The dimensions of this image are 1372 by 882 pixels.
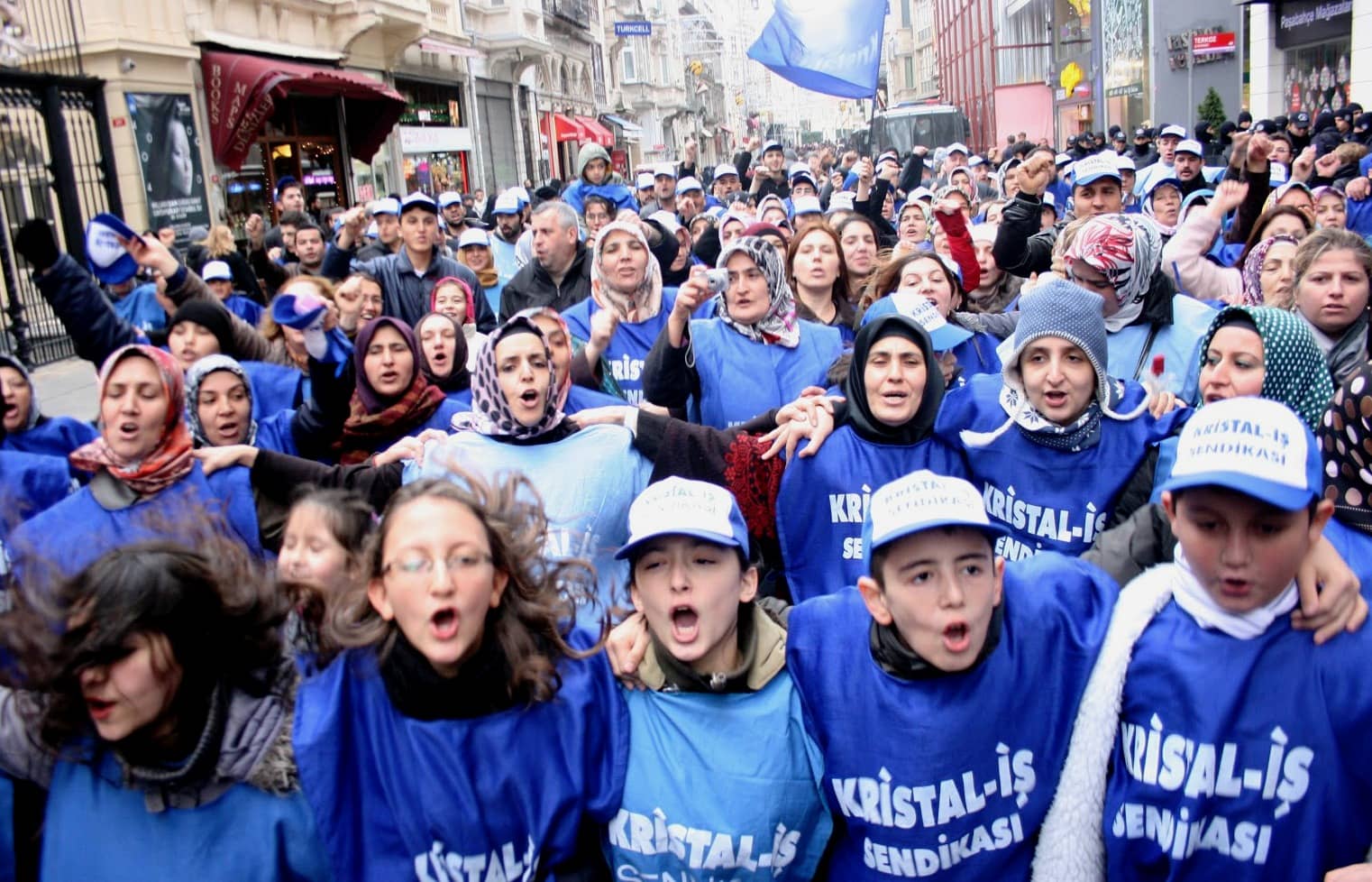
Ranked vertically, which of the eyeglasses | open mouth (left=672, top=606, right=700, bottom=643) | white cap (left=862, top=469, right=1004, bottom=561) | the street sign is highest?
the street sign

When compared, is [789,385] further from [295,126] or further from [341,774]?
[295,126]

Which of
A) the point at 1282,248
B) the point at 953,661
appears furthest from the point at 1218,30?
the point at 953,661

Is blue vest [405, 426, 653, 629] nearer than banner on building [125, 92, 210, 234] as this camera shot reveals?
Yes

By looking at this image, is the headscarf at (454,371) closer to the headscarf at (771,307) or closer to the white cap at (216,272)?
the headscarf at (771,307)

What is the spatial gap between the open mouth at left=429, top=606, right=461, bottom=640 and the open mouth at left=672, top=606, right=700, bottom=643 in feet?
1.61

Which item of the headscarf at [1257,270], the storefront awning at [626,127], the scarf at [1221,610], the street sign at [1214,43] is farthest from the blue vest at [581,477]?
the storefront awning at [626,127]

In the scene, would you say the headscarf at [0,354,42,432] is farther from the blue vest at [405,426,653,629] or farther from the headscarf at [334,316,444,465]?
the blue vest at [405,426,653,629]

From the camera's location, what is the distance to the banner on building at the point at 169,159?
13016 millimetres

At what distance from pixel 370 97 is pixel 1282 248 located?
1713cm

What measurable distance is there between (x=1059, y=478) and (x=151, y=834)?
2545 mm

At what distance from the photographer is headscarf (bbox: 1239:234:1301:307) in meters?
4.79

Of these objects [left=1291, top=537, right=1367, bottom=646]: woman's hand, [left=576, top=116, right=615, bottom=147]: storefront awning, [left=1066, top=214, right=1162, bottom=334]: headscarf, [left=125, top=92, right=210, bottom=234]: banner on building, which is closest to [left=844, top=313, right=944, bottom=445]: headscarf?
[left=1066, top=214, right=1162, bottom=334]: headscarf

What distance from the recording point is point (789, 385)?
4.48 meters

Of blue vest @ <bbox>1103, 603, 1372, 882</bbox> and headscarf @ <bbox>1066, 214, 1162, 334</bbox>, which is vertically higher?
headscarf @ <bbox>1066, 214, 1162, 334</bbox>
